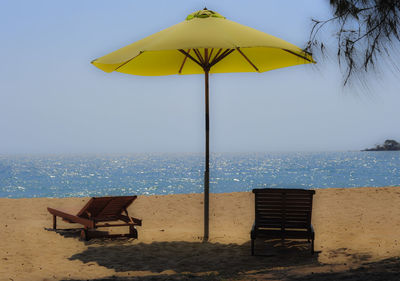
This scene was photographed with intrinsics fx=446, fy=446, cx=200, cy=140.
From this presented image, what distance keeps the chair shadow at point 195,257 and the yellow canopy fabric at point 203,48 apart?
254 cm

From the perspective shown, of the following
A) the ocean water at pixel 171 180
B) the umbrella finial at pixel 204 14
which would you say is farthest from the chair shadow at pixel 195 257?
the ocean water at pixel 171 180

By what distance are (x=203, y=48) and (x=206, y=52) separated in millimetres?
607

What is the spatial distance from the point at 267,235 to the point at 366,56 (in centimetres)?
262

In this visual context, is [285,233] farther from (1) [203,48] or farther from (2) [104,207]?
(2) [104,207]

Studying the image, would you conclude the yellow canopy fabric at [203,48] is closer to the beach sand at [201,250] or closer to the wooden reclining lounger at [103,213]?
the wooden reclining lounger at [103,213]

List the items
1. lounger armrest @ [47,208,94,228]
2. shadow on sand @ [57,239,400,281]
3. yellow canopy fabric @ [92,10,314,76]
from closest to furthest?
shadow on sand @ [57,239,400,281] < yellow canopy fabric @ [92,10,314,76] < lounger armrest @ [47,208,94,228]

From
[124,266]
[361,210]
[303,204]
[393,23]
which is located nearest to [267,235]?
[303,204]

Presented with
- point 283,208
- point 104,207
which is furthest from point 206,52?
point 104,207

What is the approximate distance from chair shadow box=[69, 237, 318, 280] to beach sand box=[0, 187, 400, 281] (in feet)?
0.04

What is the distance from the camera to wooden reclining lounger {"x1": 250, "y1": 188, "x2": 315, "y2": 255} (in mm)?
5844

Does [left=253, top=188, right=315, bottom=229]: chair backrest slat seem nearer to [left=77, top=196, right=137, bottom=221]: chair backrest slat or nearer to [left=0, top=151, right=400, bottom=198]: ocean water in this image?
[left=77, top=196, right=137, bottom=221]: chair backrest slat

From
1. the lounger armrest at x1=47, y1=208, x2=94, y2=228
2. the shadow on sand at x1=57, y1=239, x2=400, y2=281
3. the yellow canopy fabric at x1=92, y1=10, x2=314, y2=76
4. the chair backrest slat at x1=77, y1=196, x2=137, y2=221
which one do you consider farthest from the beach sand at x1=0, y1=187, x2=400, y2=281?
the yellow canopy fabric at x1=92, y1=10, x2=314, y2=76

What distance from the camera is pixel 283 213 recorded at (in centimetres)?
594

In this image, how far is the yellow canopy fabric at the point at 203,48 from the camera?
5.36m
